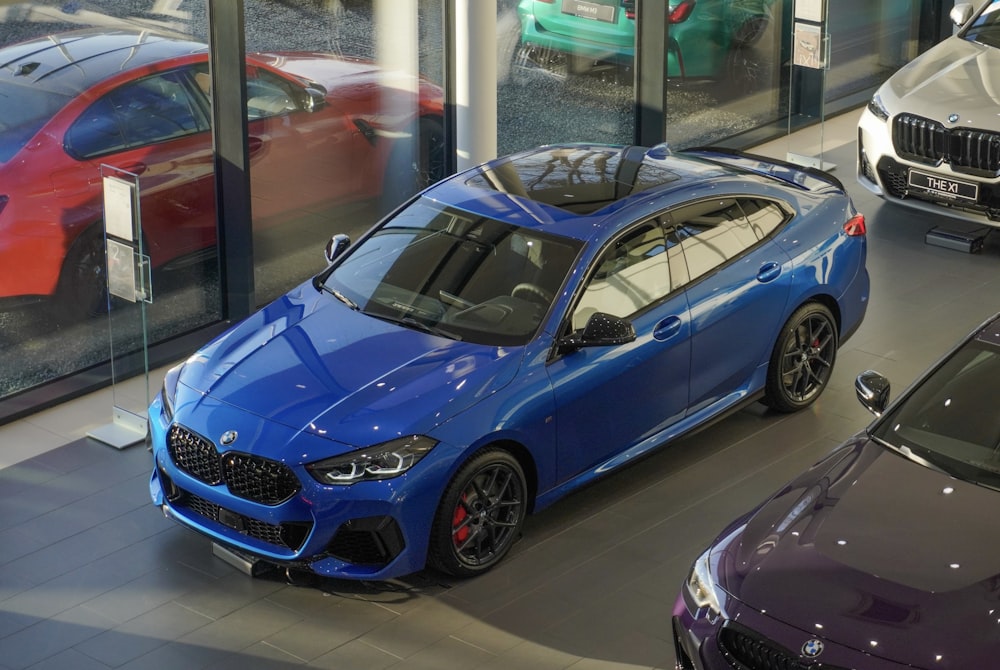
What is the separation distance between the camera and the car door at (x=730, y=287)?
7.72 metres

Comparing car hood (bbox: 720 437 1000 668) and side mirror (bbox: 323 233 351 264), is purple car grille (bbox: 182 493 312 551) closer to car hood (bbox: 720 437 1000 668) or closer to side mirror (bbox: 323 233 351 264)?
side mirror (bbox: 323 233 351 264)

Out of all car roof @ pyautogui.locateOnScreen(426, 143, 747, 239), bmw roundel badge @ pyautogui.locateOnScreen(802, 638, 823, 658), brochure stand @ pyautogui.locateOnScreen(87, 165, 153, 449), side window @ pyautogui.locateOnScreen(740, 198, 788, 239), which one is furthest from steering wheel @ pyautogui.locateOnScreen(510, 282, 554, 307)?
bmw roundel badge @ pyautogui.locateOnScreen(802, 638, 823, 658)

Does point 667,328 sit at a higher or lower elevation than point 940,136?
lower

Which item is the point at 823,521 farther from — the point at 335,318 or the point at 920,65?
the point at 920,65

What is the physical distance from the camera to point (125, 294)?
8.30m

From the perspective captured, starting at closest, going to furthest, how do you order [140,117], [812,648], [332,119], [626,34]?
[812,648]
[140,117]
[332,119]
[626,34]

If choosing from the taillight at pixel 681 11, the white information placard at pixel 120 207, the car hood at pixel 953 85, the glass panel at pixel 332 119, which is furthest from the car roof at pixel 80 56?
the car hood at pixel 953 85

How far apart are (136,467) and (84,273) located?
4.76 ft

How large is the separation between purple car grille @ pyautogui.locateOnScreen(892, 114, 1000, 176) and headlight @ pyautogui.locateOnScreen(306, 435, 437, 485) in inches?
218

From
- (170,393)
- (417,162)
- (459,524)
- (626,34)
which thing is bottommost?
(459,524)

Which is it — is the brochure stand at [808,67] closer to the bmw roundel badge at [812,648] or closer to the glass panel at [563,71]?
the glass panel at [563,71]

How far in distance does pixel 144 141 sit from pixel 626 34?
4.57 metres

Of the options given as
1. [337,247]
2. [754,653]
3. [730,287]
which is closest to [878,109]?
[730,287]

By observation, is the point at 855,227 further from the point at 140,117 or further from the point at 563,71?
the point at 140,117
